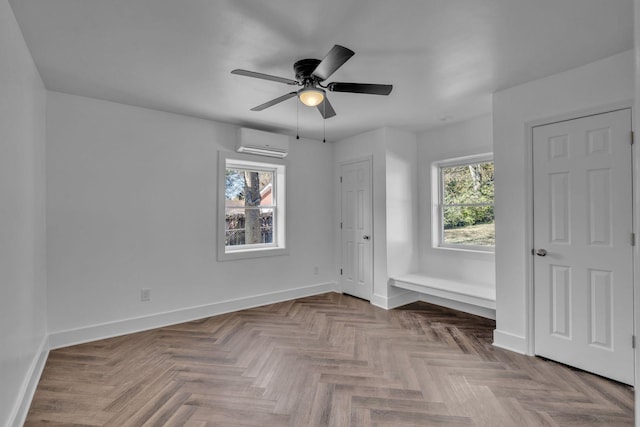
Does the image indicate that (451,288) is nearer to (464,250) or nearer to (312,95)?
(464,250)

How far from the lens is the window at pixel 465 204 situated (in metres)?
4.00

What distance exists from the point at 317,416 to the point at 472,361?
1497 millimetres

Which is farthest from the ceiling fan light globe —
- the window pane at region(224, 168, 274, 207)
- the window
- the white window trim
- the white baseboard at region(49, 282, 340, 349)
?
the white baseboard at region(49, 282, 340, 349)

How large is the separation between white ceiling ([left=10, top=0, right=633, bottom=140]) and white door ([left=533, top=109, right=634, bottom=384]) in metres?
0.59

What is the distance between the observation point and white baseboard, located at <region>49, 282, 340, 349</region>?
10.1 ft

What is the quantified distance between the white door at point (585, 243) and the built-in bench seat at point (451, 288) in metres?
0.61

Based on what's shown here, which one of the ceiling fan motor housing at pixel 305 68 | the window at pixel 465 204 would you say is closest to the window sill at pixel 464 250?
the window at pixel 465 204

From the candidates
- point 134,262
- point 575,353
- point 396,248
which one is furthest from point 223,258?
point 575,353

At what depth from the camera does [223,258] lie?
13.3 feet

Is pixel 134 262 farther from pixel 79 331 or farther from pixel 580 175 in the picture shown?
pixel 580 175

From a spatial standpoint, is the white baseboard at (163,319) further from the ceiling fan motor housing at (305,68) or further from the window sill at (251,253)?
the ceiling fan motor housing at (305,68)

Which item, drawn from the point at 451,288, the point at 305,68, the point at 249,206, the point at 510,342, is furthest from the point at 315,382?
the point at 249,206

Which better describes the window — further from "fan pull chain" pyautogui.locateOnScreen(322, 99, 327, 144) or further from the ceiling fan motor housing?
the ceiling fan motor housing

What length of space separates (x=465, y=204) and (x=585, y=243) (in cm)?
169
